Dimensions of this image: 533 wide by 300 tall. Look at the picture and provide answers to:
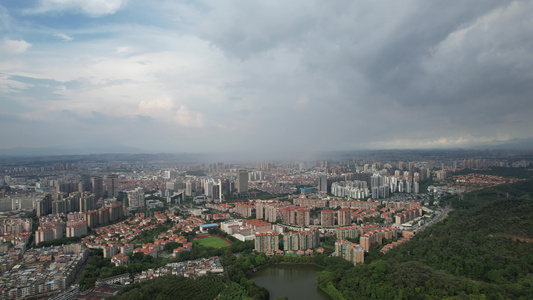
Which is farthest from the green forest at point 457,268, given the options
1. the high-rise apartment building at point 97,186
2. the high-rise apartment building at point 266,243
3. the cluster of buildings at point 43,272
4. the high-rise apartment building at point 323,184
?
the high-rise apartment building at point 97,186

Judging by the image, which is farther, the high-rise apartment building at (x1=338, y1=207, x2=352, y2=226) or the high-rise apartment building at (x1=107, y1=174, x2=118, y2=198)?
the high-rise apartment building at (x1=107, y1=174, x2=118, y2=198)

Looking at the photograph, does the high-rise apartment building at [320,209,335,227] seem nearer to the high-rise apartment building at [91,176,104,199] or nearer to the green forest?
the green forest

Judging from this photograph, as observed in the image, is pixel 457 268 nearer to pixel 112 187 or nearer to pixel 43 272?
pixel 43 272

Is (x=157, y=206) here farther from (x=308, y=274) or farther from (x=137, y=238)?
(x=308, y=274)

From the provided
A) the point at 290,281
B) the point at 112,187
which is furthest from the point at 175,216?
the point at 290,281

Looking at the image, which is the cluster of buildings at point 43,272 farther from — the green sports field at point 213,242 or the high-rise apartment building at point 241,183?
the high-rise apartment building at point 241,183

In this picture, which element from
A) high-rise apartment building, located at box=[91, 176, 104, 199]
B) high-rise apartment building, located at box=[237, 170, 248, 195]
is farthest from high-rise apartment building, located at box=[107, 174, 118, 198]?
high-rise apartment building, located at box=[237, 170, 248, 195]
